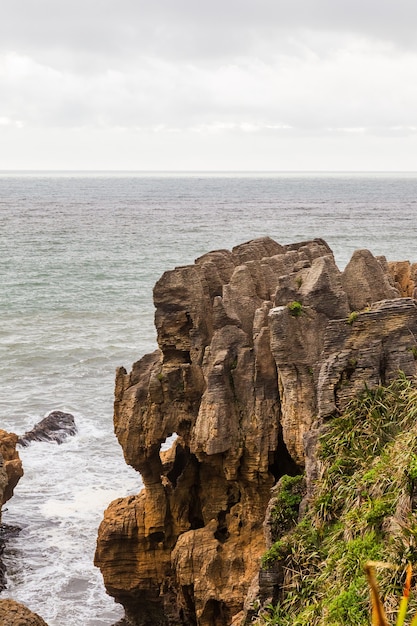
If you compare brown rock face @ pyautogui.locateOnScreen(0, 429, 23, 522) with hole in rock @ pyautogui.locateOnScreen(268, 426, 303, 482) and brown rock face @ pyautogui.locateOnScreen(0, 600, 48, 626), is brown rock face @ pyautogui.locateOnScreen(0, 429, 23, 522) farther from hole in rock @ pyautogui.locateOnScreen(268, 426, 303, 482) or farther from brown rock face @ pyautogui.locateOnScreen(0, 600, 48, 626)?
hole in rock @ pyautogui.locateOnScreen(268, 426, 303, 482)

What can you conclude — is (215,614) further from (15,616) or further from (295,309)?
(295,309)

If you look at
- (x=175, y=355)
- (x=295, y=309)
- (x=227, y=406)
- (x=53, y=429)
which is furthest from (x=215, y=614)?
(x=53, y=429)

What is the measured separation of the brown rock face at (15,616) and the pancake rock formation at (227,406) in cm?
318

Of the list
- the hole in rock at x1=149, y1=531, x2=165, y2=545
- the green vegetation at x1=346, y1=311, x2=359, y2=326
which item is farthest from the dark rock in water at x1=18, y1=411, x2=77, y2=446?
the green vegetation at x1=346, y1=311, x2=359, y2=326

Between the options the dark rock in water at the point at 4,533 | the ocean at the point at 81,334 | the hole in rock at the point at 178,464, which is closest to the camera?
the hole in rock at the point at 178,464

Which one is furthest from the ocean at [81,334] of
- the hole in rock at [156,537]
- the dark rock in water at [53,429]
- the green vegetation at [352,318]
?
the green vegetation at [352,318]

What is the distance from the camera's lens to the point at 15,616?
47.9 ft

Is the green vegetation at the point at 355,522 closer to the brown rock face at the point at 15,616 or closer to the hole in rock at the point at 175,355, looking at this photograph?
the brown rock face at the point at 15,616

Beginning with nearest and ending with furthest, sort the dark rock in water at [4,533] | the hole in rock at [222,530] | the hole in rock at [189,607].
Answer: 1. the hole in rock at [189,607]
2. the hole in rock at [222,530]
3. the dark rock in water at [4,533]

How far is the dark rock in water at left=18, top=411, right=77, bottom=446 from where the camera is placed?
29484 mm

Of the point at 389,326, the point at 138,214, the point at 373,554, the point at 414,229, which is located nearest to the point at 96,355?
the point at 389,326

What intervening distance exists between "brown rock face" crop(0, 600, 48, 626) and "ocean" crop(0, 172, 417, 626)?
464cm

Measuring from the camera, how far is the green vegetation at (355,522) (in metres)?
10.9

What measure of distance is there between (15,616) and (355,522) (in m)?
5.94
